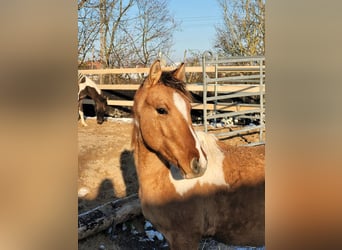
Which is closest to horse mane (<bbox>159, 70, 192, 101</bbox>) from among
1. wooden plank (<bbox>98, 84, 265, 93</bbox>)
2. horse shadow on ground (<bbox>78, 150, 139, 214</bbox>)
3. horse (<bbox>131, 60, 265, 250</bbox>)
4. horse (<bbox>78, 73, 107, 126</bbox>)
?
horse (<bbox>131, 60, 265, 250</bbox>)

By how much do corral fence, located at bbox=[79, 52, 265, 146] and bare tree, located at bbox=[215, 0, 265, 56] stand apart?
39 millimetres

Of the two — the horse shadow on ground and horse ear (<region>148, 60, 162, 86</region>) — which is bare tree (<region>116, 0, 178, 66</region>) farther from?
the horse shadow on ground

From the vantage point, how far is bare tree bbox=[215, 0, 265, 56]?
82cm

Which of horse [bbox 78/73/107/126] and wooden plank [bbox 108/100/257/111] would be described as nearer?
horse [bbox 78/73/107/126]

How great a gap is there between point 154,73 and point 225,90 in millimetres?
609

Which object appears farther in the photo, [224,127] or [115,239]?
[224,127]

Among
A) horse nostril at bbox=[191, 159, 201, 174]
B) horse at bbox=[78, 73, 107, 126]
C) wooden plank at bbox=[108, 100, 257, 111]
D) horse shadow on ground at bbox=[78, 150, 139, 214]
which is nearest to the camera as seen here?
horse nostril at bbox=[191, 159, 201, 174]

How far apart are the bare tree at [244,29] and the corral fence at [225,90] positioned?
4cm

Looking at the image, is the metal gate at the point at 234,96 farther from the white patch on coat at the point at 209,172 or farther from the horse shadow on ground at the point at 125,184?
the horse shadow on ground at the point at 125,184
